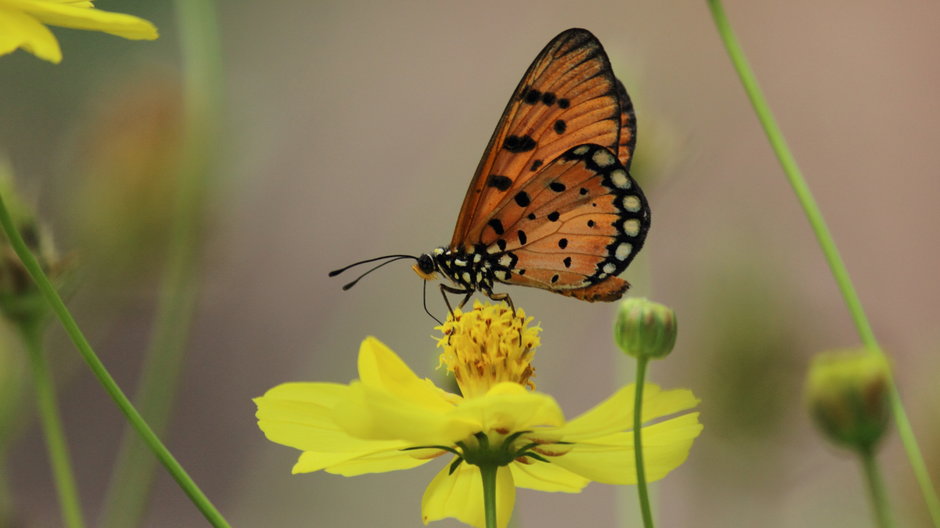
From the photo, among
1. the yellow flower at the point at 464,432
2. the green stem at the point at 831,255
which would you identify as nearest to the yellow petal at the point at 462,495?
the yellow flower at the point at 464,432

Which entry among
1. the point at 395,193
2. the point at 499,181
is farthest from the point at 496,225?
the point at 395,193

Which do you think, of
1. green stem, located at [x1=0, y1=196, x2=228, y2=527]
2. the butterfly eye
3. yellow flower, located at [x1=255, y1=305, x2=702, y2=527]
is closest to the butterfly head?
the butterfly eye

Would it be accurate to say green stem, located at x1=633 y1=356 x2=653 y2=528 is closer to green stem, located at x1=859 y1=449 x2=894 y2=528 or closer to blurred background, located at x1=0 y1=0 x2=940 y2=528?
green stem, located at x1=859 y1=449 x2=894 y2=528

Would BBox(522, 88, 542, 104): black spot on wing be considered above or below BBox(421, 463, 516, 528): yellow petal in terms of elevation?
above

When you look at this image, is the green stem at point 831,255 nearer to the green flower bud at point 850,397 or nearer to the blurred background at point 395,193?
the green flower bud at point 850,397

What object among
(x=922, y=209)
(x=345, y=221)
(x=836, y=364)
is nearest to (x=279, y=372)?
(x=345, y=221)

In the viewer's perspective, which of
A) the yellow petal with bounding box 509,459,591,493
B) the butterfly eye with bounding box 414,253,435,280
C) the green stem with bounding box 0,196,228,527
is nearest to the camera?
the green stem with bounding box 0,196,228,527
